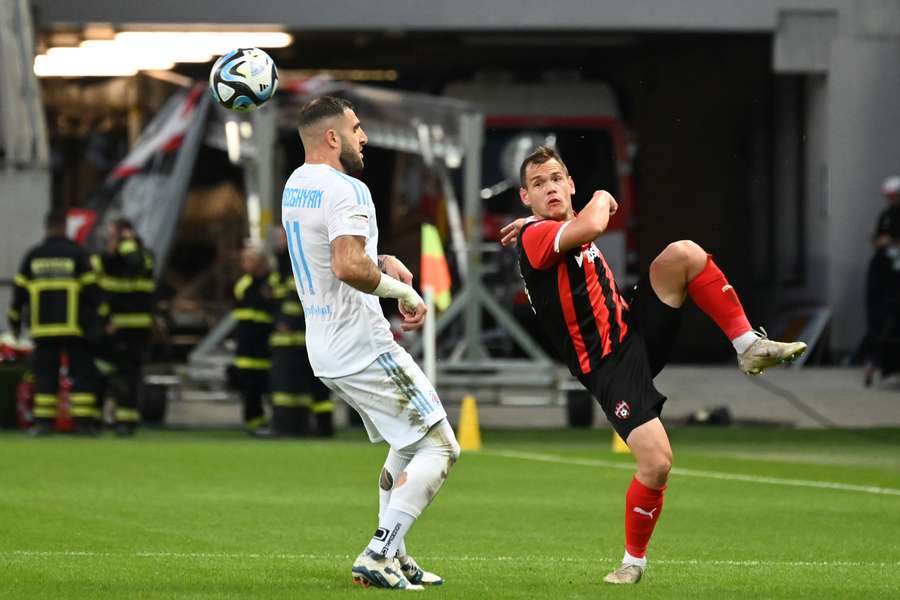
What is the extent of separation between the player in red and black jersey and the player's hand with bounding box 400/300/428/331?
63cm

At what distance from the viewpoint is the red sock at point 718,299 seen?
8633mm

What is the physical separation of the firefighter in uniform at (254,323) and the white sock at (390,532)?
482 inches

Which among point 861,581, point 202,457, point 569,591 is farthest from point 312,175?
point 202,457

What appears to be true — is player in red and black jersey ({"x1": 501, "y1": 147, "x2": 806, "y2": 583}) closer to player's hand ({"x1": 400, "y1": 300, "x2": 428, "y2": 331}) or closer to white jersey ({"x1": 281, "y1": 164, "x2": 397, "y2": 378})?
player's hand ({"x1": 400, "y1": 300, "x2": 428, "y2": 331})

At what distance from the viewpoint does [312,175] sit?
811 cm

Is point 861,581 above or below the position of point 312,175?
below

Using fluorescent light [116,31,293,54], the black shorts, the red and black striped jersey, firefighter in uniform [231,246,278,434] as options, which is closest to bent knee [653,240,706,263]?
the black shorts

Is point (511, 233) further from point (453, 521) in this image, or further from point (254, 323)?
point (254, 323)

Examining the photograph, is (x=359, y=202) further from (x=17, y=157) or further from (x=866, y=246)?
(x=866, y=246)

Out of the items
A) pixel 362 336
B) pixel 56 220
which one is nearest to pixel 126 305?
pixel 56 220

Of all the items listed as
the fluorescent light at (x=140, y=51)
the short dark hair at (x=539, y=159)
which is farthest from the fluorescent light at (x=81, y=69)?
the short dark hair at (x=539, y=159)

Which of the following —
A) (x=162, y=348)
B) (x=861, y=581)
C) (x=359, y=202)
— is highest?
(x=359, y=202)

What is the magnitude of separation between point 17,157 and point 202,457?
8678 mm

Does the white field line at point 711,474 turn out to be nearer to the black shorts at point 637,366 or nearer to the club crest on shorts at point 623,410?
the black shorts at point 637,366
